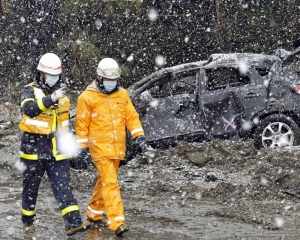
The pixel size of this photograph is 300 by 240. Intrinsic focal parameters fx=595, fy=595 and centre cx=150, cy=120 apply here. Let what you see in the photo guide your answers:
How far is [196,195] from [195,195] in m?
0.01

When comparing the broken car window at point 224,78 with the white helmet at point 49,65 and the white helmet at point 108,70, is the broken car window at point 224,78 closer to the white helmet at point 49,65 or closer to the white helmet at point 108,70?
the white helmet at point 108,70

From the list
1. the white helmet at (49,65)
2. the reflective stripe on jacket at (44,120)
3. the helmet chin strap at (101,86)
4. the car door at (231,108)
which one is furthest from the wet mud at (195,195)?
the white helmet at (49,65)

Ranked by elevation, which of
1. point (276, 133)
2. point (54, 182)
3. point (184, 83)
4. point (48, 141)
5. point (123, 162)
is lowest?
point (123, 162)

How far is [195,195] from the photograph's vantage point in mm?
7762

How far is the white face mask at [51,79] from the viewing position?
19.9 feet

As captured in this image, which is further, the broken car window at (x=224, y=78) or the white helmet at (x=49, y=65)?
the broken car window at (x=224, y=78)

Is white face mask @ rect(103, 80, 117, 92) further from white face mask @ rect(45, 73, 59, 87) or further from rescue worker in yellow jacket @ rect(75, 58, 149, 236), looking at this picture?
white face mask @ rect(45, 73, 59, 87)

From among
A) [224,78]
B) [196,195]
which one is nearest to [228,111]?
[224,78]

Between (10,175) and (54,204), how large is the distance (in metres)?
2.46

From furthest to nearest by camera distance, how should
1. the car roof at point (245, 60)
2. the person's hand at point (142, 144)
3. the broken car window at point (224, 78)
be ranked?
the car roof at point (245, 60), the broken car window at point (224, 78), the person's hand at point (142, 144)

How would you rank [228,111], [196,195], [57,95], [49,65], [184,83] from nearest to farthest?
[57,95] < [49,65] < [196,195] < [228,111] < [184,83]

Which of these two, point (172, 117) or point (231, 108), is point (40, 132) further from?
point (231, 108)

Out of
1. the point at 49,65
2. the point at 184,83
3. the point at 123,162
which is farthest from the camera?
the point at 184,83

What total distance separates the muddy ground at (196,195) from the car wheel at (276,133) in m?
0.26
